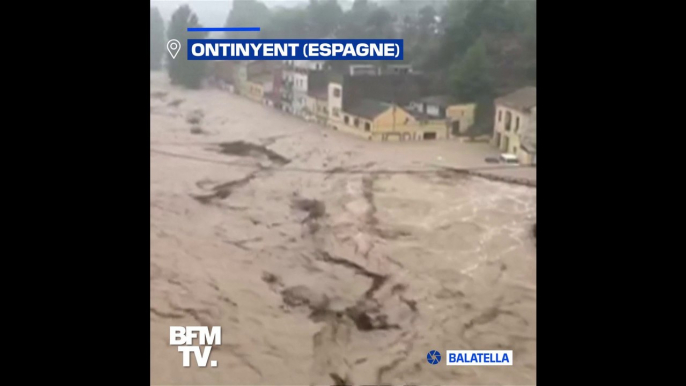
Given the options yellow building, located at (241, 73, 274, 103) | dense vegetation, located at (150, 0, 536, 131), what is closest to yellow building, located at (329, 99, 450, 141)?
dense vegetation, located at (150, 0, 536, 131)

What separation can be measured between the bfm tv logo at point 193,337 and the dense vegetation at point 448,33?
1.27 m

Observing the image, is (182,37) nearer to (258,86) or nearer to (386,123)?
(258,86)

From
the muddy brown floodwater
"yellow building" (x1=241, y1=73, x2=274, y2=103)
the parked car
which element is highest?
"yellow building" (x1=241, y1=73, x2=274, y2=103)

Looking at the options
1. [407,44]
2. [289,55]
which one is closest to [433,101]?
[407,44]

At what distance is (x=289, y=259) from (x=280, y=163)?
421 millimetres

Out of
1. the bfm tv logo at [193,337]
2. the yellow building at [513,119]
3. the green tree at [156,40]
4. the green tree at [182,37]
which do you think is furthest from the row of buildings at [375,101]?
the bfm tv logo at [193,337]

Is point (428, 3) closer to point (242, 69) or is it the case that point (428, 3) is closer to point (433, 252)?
point (242, 69)

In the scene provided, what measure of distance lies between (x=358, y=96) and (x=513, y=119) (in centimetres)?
68

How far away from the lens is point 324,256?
2.87 m

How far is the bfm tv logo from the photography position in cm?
280

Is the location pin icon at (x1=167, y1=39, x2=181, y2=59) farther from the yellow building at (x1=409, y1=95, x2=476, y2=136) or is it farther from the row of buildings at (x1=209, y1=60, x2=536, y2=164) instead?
the yellow building at (x1=409, y1=95, x2=476, y2=136)

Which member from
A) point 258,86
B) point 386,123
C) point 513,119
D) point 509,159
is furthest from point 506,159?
point 258,86

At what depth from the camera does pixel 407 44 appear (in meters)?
2.83

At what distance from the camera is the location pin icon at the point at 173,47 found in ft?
9.21
